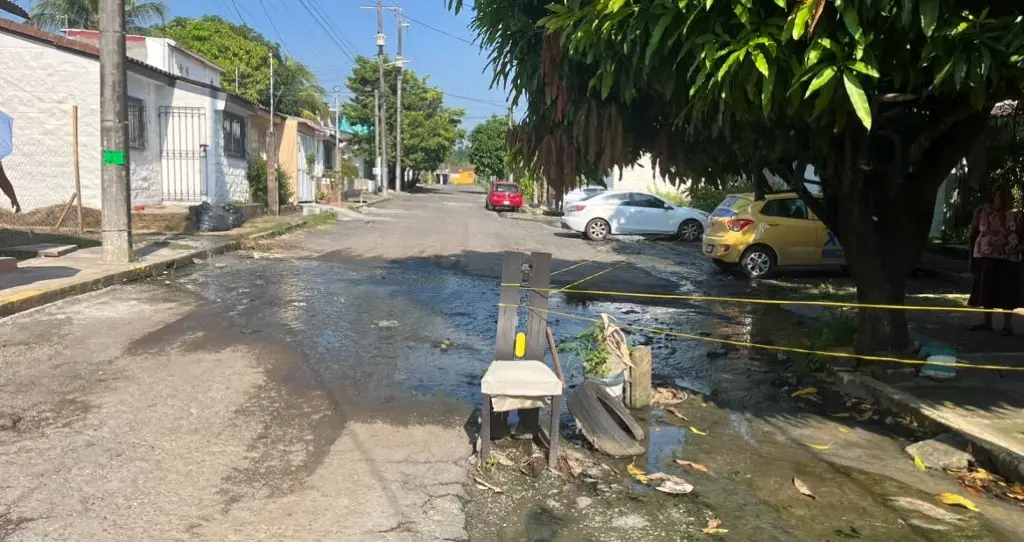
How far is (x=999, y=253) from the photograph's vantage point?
8648 mm

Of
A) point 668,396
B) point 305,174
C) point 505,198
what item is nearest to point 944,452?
point 668,396

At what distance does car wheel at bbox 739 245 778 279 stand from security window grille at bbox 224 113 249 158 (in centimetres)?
1547

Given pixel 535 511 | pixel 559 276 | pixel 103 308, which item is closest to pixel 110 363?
pixel 103 308

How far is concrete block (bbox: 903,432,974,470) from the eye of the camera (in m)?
5.31

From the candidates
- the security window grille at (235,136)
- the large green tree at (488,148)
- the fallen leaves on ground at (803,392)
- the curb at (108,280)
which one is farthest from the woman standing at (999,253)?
the large green tree at (488,148)

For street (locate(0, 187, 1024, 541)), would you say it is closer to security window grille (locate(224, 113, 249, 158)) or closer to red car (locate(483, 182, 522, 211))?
security window grille (locate(224, 113, 249, 158))

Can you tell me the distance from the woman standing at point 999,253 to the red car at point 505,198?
30373 mm

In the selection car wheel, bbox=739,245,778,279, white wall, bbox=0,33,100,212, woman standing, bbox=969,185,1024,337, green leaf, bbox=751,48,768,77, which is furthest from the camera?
white wall, bbox=0,33,100,212

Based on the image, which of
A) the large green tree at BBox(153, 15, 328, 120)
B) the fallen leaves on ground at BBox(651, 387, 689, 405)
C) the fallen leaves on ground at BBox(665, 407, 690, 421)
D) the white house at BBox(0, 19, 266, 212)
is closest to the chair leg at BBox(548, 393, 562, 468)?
the fallen leaves on ground at BBox(665, 407, 690, 421)

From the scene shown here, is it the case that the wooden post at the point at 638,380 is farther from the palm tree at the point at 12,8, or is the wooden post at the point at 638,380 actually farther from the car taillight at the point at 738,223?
the palm tree at the point at 12,8

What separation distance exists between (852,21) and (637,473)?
2878 mm

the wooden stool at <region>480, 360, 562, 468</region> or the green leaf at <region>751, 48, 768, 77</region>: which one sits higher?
the green leaf at <region>751, 48, 768, 77</region>

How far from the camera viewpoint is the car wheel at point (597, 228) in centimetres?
2320

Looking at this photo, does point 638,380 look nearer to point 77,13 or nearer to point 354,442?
point 354,442
